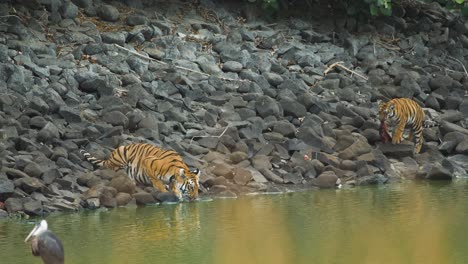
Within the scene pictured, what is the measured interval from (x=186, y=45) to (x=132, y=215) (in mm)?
5701

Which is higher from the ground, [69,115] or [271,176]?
[69,115]

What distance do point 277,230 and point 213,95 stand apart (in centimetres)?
507

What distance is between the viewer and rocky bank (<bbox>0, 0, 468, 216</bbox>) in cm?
1565

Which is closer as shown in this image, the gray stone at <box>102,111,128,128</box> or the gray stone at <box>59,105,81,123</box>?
the gray stone at <box>59,105,81,123</box>

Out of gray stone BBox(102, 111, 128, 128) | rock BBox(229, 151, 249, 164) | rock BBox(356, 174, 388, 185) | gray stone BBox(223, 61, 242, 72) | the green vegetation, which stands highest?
the green vegetation

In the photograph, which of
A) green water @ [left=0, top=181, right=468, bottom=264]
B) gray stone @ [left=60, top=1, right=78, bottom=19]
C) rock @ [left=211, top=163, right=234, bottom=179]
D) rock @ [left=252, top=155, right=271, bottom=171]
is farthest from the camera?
gray stone @ [left=60, top=1, right=78, bottom=19]

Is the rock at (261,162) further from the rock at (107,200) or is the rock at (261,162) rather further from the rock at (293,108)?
the rock at (107,200)

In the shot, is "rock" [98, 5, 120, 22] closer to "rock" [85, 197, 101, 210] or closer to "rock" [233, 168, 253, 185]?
"rock" [233, 168, 253, 185]

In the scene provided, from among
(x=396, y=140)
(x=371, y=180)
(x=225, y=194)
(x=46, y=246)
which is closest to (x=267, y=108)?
(x=396, y=140)

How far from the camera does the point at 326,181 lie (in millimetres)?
16266

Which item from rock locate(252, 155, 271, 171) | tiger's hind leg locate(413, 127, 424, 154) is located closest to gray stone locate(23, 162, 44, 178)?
rock locate(252, 155, 271, 171)

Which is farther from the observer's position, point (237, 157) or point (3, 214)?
point (237, 157)

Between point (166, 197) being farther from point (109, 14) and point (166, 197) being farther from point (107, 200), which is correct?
point (109, 14)

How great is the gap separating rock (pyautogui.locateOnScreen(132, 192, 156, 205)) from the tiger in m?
0.34
